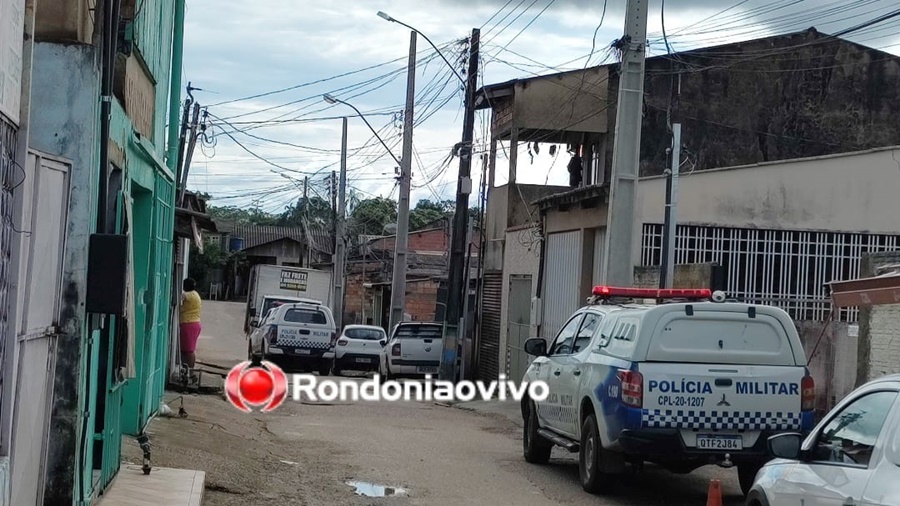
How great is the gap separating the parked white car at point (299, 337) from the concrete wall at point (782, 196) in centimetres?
1324

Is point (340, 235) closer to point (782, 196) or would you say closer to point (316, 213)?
point (782, 196)

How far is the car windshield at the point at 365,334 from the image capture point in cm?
3228

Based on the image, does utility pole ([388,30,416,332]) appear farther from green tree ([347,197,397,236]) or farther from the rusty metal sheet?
green tree ([347,197,397,236])

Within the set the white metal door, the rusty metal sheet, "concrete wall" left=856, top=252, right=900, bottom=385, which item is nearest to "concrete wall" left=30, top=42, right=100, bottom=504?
the rusty metal sheet

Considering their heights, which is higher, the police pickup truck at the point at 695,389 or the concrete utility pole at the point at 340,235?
the concrete utility pole at the point at 340,235

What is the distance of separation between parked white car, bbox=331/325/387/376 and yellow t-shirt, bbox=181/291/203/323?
37.9 feet

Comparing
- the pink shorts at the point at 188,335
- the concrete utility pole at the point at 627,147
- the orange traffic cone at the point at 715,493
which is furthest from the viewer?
the pink shorts at the point at 188,335

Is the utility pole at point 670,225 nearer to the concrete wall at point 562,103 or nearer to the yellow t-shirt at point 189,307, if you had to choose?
the yellow t-shirt at point 189,307

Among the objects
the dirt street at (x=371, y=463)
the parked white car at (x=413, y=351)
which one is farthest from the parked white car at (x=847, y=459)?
the parked white car at (x=413, y=351)

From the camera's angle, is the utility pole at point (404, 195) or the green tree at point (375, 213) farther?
the green tree at point (375, 213)

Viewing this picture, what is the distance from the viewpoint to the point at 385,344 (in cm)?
3216

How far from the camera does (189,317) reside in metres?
20.4

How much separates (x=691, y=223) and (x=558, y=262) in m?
4.57

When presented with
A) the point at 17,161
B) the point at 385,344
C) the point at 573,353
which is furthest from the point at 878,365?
the point at 385,344
